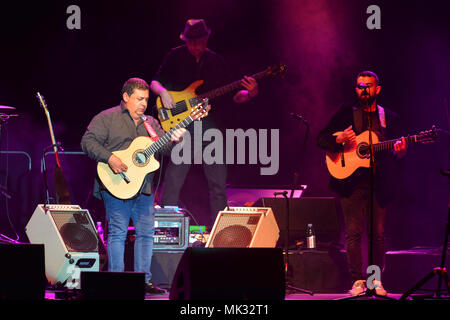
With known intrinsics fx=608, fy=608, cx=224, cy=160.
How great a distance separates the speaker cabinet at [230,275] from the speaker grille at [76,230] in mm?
2249

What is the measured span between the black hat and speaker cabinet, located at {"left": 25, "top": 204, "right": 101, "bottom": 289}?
278cm

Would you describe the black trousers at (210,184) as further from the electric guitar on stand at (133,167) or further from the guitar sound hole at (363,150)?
the guitar sound hole at (363,150)

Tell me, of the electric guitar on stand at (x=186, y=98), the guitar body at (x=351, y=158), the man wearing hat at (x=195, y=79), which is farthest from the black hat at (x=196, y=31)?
the guitar body at (x=351, y=158)

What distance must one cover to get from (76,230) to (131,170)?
833 mm

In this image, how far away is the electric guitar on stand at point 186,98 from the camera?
291 inches

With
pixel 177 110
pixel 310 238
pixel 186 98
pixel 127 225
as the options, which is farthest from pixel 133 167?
pixel 310 238

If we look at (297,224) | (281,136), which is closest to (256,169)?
(281,136)

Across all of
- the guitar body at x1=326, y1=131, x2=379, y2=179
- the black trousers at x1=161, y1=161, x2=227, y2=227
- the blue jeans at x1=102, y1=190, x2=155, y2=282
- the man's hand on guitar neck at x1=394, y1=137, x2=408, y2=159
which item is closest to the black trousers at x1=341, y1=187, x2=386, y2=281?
the guitar body at x1=326, y1=131, x2=379, y2=179

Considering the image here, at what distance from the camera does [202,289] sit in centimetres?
402

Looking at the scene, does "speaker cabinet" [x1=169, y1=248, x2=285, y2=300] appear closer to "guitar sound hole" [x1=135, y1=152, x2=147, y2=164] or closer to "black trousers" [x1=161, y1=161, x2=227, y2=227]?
"guitar sound hole" [x1=135, y1=152, x2=147, y2=164]

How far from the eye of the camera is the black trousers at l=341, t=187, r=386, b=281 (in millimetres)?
6543

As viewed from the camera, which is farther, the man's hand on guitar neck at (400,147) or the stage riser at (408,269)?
the stage riser at (408,269)
